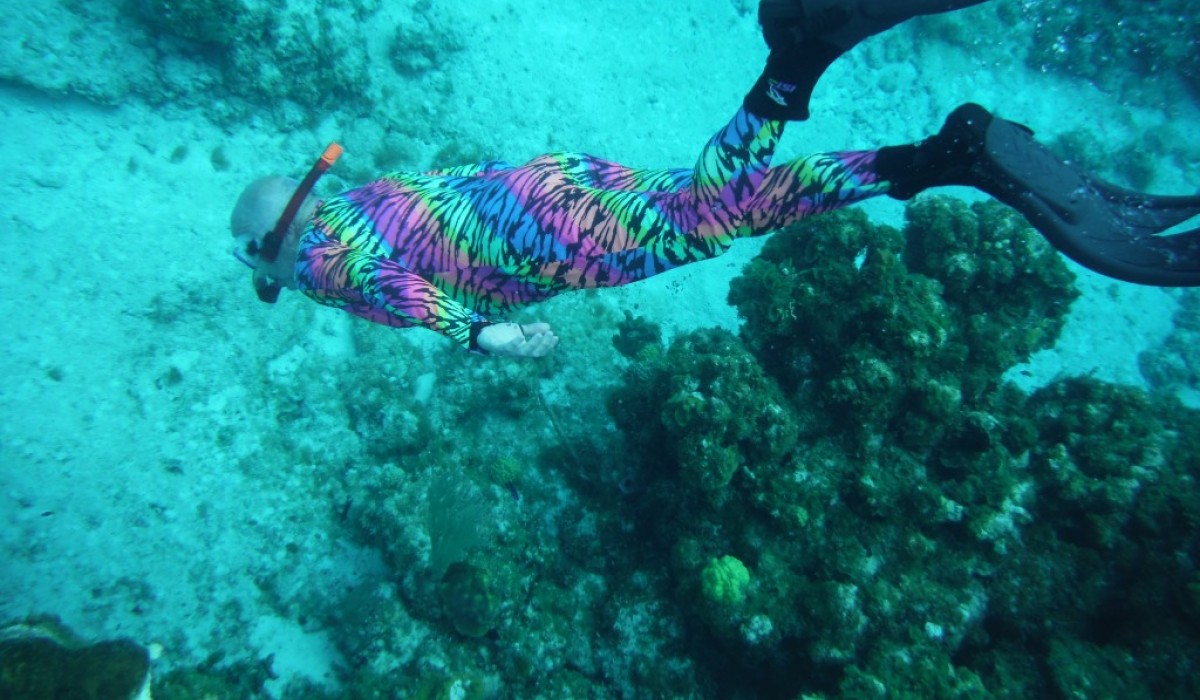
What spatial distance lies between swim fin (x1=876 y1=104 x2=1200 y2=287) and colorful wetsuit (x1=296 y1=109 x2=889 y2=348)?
0.80 ft

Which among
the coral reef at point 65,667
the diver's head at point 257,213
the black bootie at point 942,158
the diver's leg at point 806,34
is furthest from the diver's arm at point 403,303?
the coral reef at point 65,667

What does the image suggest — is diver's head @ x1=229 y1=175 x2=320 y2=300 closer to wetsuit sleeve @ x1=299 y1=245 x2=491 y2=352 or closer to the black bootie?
wetsuit sleeve @ x1=299 y1=245 x2=491 y2=352

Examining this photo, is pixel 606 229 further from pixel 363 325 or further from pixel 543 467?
pixel 363 325

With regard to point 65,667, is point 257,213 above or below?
above

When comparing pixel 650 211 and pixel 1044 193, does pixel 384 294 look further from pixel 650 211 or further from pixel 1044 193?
pixel 1044 193

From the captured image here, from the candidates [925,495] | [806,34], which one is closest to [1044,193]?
[806,34]

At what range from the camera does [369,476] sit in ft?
18.8

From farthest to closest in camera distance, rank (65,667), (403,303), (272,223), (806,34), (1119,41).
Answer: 1. (1119,41)
2. (65,667)
3. (272,223)
4. (403,303)
5. (806,34)

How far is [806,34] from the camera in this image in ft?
8.18

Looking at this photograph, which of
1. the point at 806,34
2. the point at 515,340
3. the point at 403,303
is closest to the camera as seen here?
the point at 806,34

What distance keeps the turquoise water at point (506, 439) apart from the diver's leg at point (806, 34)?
220 cm

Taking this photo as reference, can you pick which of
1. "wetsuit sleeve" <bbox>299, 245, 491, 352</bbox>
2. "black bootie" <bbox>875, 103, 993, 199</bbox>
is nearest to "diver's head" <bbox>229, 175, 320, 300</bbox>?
"wetsuit sleeve" <bbox>299, 245, 491, 352</bbox>

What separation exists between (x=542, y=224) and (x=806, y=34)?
170cm

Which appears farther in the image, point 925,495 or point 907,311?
point 907,311
